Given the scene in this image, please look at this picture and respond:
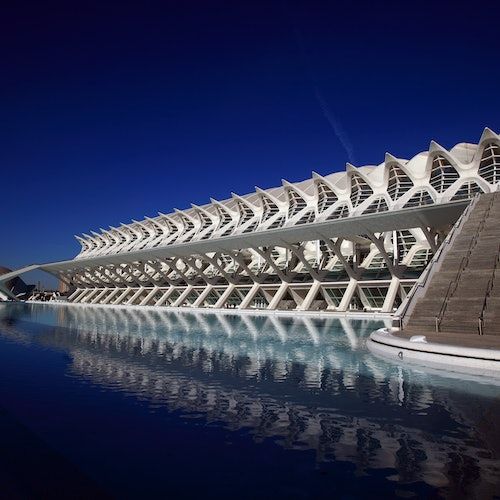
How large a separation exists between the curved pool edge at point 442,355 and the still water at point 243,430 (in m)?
0.41

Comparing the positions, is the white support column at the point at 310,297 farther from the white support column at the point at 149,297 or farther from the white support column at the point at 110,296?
the white support column at the point at 110,296

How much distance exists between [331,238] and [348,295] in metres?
4.00

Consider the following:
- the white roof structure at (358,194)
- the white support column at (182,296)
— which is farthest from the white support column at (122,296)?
the white support column at (182,296)

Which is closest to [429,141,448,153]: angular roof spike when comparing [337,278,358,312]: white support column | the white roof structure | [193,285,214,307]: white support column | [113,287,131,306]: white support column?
the white roof structure

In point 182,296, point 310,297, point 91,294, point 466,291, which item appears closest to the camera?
point 466,291

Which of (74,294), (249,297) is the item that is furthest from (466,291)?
(74,294)

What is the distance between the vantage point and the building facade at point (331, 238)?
27906 mm

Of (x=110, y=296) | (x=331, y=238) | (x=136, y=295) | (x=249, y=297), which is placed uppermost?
(x=331, y=238)

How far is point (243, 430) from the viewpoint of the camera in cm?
481

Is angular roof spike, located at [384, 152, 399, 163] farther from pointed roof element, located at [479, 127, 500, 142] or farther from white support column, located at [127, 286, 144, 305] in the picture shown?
white support column, located at [127, 286, 144, 305]

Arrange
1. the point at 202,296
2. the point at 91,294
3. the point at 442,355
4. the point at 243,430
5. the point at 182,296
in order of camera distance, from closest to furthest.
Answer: the point at 243,430
the point at 442,355
the point at 202,296
the point at 182,296
the point at 91,294

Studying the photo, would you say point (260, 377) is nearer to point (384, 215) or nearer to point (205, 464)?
point (205, 464)

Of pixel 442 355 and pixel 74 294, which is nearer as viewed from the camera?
pixel 442 355

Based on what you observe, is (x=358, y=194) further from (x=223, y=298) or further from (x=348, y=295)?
(x=223, y=298)
